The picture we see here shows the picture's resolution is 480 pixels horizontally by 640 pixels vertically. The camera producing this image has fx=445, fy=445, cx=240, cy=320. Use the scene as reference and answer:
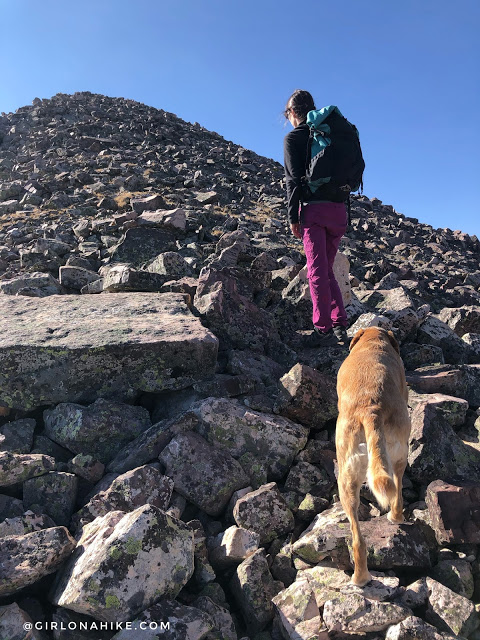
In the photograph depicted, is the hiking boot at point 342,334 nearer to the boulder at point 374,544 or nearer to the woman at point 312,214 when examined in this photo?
the woman at point 312,214

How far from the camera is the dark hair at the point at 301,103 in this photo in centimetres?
629

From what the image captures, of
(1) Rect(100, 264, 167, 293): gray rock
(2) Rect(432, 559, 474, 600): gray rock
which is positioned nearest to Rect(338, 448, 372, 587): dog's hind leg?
(2) Rect(432, 559, 474, 600): gray rock

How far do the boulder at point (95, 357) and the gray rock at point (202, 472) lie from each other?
44.0 inches

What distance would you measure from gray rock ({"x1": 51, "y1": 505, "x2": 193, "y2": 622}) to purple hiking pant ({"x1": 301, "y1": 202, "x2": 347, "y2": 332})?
12.6ft

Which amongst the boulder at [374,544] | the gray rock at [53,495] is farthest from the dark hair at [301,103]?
the gray rock at [53,495]

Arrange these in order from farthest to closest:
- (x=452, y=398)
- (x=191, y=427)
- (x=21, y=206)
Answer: (x=21, y=206) < (x=452, y=398) < (x=191, y=427)

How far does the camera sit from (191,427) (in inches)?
188

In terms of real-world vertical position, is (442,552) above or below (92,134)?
below

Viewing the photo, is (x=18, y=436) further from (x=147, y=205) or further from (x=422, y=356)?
(x=147, y=205)

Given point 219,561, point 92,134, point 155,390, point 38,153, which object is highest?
point 92,134

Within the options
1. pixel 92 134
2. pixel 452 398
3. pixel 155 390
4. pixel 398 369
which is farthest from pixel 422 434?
pixel 92 134

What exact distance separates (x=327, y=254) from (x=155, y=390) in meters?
3.22

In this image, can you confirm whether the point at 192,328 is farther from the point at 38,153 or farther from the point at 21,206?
the point at 38,153

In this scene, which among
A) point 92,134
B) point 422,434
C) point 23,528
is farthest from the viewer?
point 92,134
